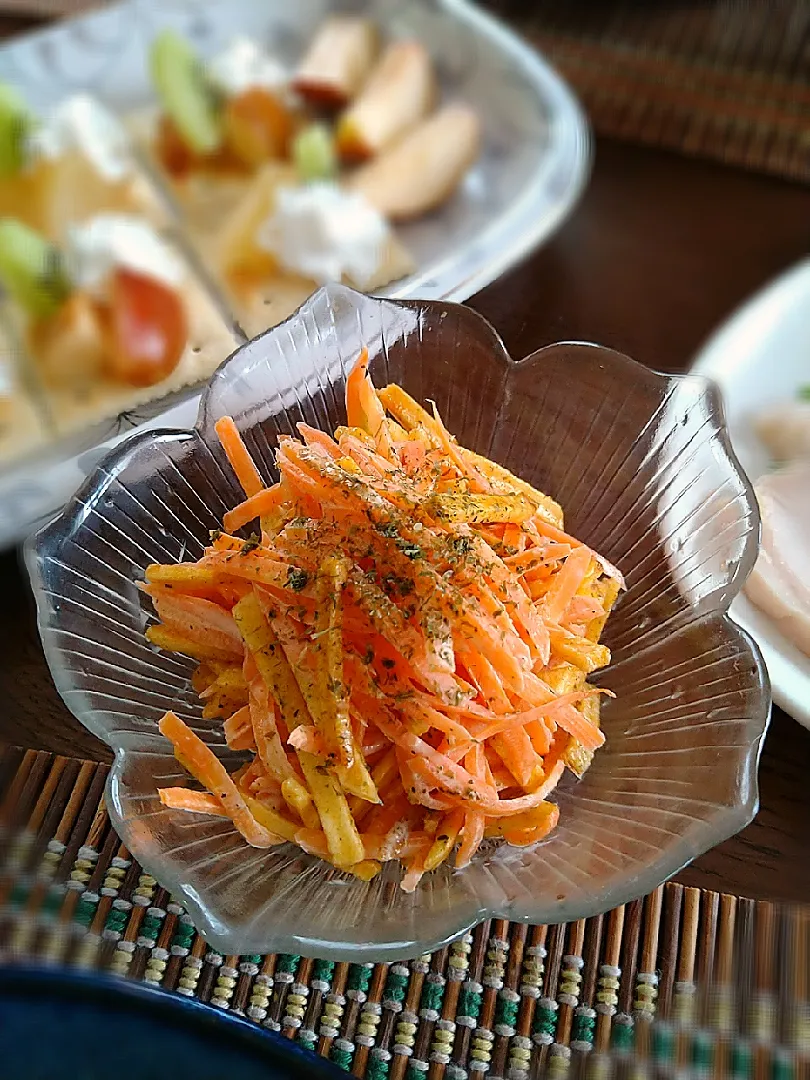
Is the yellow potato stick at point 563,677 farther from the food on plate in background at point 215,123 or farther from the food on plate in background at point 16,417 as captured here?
the food on plate in background at point 215,123

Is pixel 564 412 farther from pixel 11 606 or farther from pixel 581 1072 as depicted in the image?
pixel 11 606

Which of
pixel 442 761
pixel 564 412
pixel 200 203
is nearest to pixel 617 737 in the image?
pixel 442 761

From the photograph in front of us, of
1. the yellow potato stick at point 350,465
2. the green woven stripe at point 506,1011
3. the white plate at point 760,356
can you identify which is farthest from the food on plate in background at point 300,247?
the green woven stripe at point 506,1011

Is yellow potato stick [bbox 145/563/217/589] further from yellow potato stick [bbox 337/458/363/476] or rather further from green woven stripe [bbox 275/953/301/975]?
green woven stripe [bbox 275/953/301/975]

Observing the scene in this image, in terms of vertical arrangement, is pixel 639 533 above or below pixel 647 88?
below

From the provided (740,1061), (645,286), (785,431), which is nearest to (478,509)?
(740,1061)
